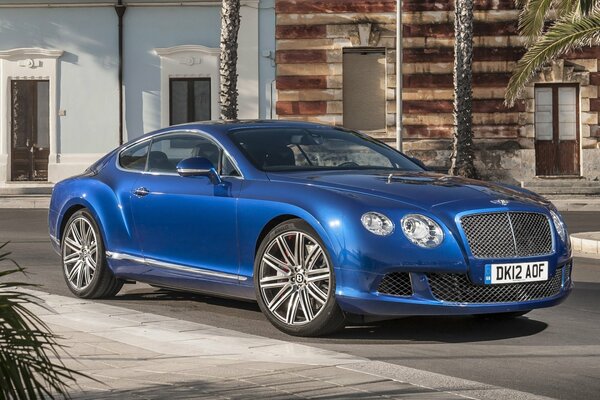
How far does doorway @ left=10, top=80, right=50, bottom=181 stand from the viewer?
35375 millimetres

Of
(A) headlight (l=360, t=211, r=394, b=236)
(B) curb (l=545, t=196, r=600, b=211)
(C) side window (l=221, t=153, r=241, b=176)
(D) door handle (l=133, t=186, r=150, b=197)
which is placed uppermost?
(C) side window (l=221, t=153, r=241, b=176)

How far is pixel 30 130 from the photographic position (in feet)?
117

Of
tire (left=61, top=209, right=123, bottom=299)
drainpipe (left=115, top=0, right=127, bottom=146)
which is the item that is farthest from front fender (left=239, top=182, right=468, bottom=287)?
drainpipe (left=115, top=0, right=127, bottom=146)

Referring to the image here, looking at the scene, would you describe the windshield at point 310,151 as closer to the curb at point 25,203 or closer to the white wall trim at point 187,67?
the curb at point 25,203

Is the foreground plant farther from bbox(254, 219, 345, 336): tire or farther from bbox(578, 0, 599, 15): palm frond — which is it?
bbox(578, 0, 599, 15): palm frond

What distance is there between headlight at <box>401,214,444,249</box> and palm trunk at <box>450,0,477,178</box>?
2293 cm

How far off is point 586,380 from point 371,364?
47.1 inches

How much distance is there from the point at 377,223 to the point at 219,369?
174 centimetres

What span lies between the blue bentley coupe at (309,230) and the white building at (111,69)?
24.3 m

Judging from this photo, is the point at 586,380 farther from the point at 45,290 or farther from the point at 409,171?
the point at 45,290

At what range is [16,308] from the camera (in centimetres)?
395

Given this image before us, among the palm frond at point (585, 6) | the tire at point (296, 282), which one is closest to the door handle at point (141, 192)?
the tire at point (296, 282)

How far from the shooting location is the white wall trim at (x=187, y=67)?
116 feet

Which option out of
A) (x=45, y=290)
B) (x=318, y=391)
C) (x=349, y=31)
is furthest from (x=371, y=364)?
(x=349, y=31)
